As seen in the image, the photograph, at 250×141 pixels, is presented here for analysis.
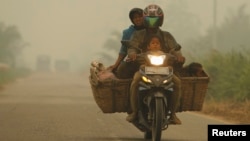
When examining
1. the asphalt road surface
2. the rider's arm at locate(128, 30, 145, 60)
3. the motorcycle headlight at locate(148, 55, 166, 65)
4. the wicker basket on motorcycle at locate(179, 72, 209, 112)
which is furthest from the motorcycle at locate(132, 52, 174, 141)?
the asphalt road surface

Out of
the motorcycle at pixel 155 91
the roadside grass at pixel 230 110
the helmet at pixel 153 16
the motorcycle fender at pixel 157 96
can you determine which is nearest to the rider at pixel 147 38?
the helmet at pixel 153 16

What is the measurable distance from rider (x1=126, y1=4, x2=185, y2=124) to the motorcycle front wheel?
498 millimetres

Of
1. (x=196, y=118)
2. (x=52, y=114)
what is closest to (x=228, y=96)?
(x=196, y=118)

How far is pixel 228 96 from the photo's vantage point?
2634 cm

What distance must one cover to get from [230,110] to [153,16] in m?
10.2

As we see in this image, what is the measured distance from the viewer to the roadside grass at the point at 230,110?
797 inches

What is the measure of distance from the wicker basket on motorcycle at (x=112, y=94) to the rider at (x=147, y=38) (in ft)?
1.46

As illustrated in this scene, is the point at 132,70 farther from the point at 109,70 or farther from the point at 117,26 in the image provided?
the point at 117,26

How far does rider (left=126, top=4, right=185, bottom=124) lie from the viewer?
12992mm

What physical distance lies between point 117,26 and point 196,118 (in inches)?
4856

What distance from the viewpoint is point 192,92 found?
13820 millimetres

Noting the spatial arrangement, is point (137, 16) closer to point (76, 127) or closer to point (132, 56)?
point (132, 56)

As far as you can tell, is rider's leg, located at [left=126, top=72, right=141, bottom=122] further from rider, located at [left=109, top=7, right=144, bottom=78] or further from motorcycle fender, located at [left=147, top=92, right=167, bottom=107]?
rider, located at [left=109, top=7, right=144, bottom=78]

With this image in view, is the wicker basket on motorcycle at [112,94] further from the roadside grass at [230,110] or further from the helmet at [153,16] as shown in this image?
the roadside grass at [230,110]
